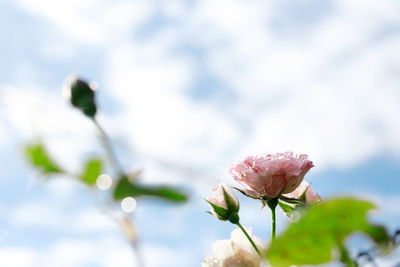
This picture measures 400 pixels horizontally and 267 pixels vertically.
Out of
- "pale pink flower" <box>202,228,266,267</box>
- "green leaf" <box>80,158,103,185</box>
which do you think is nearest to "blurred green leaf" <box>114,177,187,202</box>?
"green leaf" <box>80,158,103,185</box>

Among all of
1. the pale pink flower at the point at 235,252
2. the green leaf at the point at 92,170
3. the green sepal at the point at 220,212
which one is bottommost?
the green leaf at the point at 92,170

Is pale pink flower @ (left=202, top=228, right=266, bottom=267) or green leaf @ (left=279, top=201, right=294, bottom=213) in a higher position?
green leaf @ (left=279, top=201, right=294, bottom=213)

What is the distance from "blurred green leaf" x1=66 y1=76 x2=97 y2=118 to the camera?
237 mm

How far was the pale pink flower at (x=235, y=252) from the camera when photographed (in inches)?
25.6

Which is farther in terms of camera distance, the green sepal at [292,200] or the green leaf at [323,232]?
the green sepal at [292,200]

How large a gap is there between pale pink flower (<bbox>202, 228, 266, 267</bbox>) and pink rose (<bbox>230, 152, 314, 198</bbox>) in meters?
0.06

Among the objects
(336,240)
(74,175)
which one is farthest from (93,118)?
(336,240)

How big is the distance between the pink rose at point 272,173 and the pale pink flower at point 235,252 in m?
0.06

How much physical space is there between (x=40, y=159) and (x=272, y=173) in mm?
488

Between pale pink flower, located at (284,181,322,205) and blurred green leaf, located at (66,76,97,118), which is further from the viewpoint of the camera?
pale pink flower, located at (284,181,322,205)

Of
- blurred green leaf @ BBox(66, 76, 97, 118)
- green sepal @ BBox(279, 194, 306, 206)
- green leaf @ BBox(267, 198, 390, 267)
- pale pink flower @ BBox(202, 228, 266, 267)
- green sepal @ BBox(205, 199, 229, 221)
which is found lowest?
green leaf @ BBox(267, 198, 390, 267)

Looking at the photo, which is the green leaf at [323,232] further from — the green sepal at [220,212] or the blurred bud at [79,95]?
the green sepal at [220,212]

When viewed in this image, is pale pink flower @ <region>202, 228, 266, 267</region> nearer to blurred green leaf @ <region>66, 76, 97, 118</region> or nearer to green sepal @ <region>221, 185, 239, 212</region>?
green sepal @ <region>221, 185, 239, 212</region>

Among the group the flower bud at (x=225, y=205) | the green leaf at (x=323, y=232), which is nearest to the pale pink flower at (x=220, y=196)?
the flower bud at (x=225, y=205)
